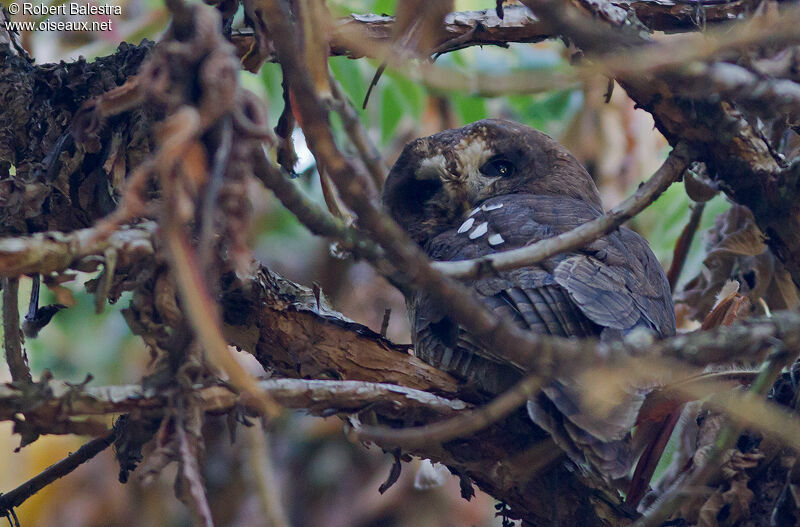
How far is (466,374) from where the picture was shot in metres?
2.45

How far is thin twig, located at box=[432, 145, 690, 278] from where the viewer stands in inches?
62.7

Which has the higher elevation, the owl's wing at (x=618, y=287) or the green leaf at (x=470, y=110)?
the owl's wing at (x=618, y=287)

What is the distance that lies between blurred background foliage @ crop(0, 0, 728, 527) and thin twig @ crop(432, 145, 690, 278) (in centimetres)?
292

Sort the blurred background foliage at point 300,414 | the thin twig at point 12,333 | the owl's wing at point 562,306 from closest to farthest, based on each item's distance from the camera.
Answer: the owl's wing at point 562,306 → the thin twig at point 12,333 → the blurred background foliage at point 300,414

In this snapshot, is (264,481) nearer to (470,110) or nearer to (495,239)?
(495,239)

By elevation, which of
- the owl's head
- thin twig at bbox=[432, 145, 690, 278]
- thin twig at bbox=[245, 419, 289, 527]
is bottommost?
the owl's head

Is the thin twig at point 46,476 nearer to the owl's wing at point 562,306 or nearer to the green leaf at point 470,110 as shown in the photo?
the owl's wing at point 562,306

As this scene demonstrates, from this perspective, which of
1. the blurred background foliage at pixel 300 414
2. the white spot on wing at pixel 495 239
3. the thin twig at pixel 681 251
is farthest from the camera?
the blurred background foliage at pixel 300 414

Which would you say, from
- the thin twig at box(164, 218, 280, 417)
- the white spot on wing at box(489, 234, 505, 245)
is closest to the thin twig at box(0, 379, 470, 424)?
the thin twig at box(164, 218, 280, 417)

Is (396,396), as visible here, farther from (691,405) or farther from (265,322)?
(691,405)

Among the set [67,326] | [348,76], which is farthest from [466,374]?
[67,326]

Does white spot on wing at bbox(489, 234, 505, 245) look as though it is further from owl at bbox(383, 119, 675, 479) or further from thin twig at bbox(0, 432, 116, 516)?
thin twig at bbox(0, 432, 116, 516)

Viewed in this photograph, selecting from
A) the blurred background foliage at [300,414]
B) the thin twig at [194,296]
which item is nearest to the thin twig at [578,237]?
the thin twig at [194,296]

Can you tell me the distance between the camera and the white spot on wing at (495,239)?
8.55 ft
